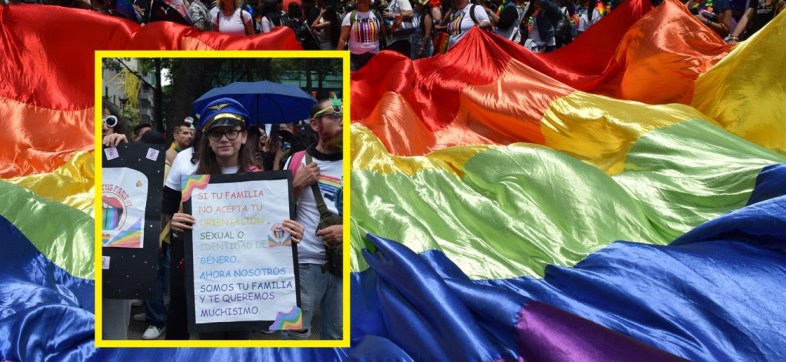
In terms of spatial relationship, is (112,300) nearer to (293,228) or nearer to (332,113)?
(293,228)

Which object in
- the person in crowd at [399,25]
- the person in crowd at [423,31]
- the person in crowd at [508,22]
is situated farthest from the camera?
the person in crowd at [423,31]

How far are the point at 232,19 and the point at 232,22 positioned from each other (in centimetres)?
3

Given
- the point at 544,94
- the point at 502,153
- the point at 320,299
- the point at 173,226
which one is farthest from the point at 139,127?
the point at 544,94

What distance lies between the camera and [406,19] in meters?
6.95

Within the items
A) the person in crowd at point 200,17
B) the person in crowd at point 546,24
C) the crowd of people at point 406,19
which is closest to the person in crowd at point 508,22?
the crowd of people at point 406,19

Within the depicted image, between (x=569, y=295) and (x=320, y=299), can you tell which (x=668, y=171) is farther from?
(x=320, y=299)

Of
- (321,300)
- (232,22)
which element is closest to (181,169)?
(321,300)

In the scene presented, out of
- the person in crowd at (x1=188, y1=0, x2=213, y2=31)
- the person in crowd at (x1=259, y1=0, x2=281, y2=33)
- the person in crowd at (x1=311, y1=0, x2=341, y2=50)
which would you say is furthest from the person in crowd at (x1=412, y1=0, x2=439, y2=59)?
the person in crowd at (x1=188, y1=0, x2=213, y2=31)

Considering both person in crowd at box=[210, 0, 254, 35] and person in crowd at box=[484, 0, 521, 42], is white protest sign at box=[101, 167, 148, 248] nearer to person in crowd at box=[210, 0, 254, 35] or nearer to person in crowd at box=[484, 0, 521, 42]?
person in crowd at box=[210, 0, 254, 35]

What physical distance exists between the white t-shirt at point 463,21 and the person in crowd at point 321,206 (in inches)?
176

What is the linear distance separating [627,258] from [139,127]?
1762 mm

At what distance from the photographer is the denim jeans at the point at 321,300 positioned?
1.81m

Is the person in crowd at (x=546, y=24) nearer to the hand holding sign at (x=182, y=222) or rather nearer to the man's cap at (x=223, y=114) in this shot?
the man's cap at (x=223, y=114)

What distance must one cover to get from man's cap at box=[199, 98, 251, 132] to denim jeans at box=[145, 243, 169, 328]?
0.28 meters
